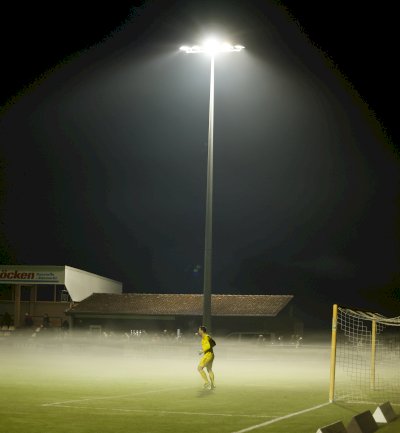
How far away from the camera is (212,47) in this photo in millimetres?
30609

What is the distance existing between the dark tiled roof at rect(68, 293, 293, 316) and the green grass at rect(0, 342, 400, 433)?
37428 mm

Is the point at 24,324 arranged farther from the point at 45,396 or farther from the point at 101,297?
the point at 45,396

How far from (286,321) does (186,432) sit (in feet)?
195

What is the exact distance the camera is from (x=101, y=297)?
75375 millimetres

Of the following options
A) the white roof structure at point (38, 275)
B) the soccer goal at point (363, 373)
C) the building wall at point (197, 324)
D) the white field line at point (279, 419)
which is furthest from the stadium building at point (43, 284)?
the white field line at point (279, 419)

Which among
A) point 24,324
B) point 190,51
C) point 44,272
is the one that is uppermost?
point 190,51

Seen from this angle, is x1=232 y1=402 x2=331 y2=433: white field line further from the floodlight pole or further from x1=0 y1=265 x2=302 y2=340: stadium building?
x1=0 y1=265 x2=302 y2=340: stadium building

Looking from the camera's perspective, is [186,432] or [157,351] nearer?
[186,432]

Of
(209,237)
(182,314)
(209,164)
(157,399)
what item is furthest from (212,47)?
(182,314)

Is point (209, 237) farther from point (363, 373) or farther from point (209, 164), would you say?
point (363, 373)

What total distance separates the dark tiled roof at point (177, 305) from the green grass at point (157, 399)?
123 ft

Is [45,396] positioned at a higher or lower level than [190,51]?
lower

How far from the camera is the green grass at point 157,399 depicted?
14227mm

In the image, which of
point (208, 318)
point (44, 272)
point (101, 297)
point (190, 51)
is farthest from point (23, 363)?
point (101, 297)
